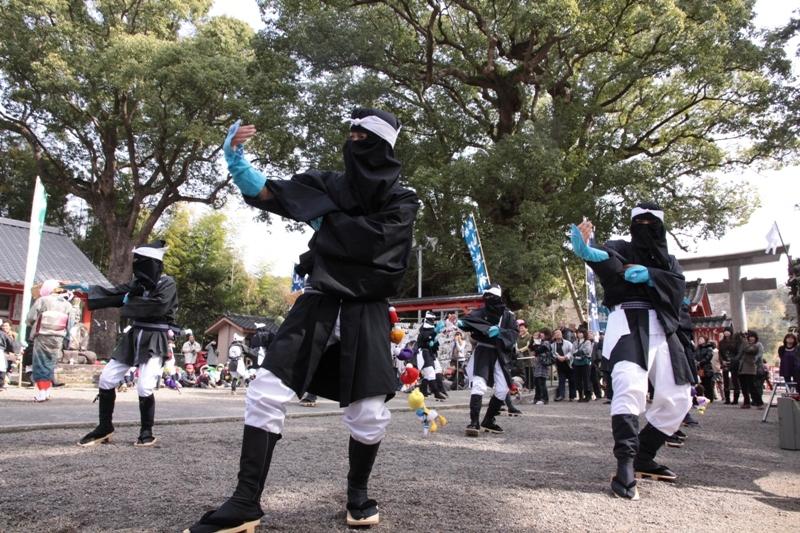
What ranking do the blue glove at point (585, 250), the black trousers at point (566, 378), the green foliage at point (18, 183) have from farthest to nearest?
the green foliage at point (18, 183) → the black trousers at point (566, 378) → the blue glove at point (585, 250)

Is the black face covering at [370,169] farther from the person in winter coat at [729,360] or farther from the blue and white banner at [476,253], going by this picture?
the blue and white banner at [476,253]

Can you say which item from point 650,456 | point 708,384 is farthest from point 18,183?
point 650,456

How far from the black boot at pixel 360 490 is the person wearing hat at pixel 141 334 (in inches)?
124

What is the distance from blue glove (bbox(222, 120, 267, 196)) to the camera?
10.1 feet

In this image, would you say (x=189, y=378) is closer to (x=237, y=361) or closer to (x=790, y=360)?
(x=237, y=361)

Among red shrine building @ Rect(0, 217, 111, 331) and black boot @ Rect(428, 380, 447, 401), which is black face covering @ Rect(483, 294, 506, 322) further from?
red shrine building @ Rect(0, 217, 111, 331)

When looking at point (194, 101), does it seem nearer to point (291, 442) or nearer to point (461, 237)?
point (461, 237)

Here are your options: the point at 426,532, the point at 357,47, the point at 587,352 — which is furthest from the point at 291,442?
the point at 357,47

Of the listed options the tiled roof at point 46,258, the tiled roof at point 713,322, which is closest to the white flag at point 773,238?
the tiled roof at point 713,322

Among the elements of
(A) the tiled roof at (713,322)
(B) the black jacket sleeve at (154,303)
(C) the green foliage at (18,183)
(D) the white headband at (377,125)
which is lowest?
(B) the black jacket sleeve at (154,303)

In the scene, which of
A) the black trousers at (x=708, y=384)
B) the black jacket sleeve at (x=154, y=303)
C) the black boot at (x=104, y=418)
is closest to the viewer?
the black boot at (x=104, y=418)

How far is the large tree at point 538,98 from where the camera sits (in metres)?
19.5

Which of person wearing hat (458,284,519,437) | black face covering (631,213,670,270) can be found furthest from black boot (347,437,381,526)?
person wearing hat (458,284,519,437)

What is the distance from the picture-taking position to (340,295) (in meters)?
3.16
